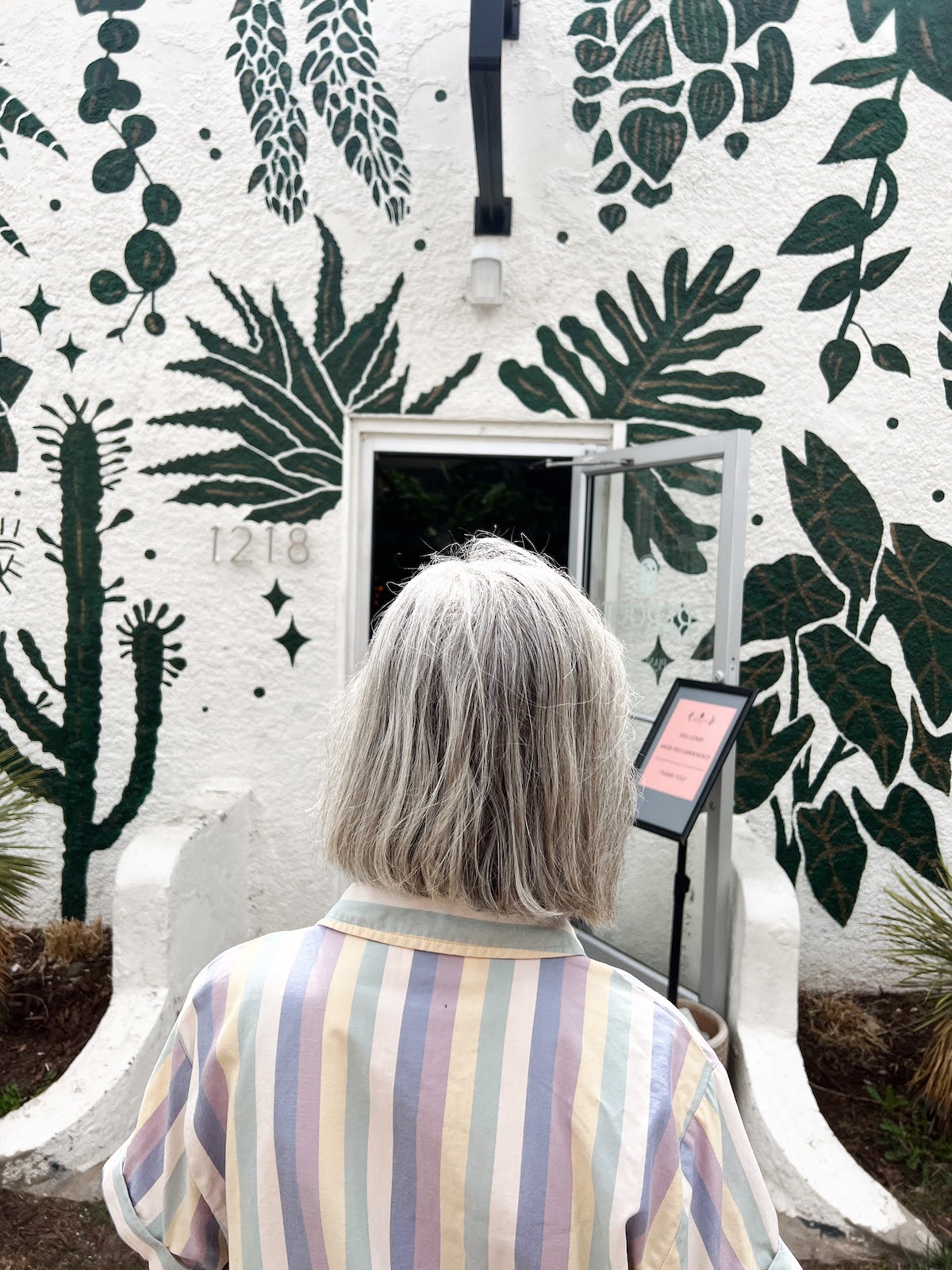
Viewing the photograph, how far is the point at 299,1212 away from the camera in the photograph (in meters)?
0.99

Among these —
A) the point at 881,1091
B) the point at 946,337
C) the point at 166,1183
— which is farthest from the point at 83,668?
the point at 946,337

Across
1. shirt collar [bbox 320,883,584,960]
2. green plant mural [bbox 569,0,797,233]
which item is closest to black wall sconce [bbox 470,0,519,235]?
green plant mural [bbox 569,0,797,233]

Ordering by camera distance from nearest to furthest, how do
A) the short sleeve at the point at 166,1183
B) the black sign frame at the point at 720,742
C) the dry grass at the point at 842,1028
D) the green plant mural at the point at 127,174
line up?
the short sleeve at the point at 166,1183
the black sign frame at the point at 720,742
the dry grass at the point at 842,1028
the green plant mural at the point at 127,174

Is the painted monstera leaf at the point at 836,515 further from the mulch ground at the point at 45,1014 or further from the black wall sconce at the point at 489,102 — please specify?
the mulch ground at the point at 45,1014

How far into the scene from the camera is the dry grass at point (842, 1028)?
3.50m

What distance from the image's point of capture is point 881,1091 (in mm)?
3326

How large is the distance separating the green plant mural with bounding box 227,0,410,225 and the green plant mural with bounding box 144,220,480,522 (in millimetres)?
404

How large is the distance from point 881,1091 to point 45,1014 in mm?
3027

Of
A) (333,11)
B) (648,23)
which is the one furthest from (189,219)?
(648,23)

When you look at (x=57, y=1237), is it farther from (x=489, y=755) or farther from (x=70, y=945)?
(x=489, y=755)

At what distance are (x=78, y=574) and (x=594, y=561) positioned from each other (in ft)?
7.13

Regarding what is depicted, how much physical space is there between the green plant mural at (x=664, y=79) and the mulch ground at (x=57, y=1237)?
12.8 ft

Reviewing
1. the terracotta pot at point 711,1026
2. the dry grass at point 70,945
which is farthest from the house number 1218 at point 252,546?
the terracotta pot at point 711,1026

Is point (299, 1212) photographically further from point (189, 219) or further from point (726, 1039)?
point (189, 219)
